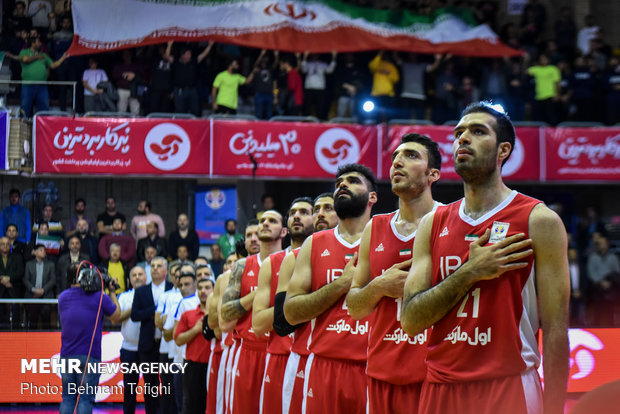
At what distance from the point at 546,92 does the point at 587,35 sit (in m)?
2.87

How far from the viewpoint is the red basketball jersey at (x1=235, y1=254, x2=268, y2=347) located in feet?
26.8

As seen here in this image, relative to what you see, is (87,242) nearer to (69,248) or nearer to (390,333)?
(69,248)

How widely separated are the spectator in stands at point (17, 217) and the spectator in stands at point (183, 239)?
9.68 feet

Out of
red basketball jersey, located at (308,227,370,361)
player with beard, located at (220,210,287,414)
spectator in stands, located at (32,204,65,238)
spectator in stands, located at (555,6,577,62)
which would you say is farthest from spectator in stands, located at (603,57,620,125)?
red basketball jersey, located at (308,227,370,361)

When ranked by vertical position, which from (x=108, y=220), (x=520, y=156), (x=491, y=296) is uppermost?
(x=520, y=156)

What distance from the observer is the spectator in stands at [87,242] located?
16.5 metres

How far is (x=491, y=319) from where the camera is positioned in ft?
12.4

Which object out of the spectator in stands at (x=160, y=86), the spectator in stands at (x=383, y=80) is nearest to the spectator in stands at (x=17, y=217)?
the spectator in stands at (x=160, y=86)

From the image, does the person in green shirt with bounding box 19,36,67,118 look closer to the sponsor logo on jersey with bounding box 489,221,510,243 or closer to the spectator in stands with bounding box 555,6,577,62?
the spectator in stands with bounding box 555,6,577,62

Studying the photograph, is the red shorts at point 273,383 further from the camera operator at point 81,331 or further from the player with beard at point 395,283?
the camera operator at point 81,331

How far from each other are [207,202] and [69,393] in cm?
1039

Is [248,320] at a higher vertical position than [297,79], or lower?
lower

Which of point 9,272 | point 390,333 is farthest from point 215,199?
point 390,333

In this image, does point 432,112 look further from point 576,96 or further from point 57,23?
point 57,23
